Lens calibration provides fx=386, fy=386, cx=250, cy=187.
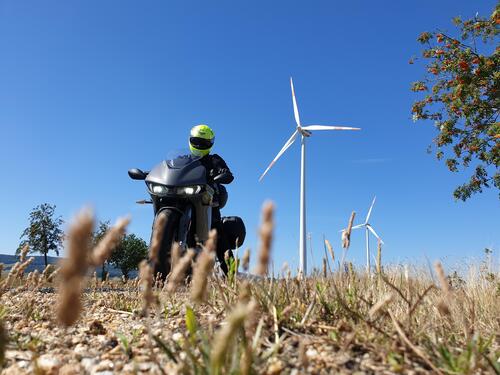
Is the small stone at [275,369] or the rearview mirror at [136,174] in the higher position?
the rearview mirror at [136,174]

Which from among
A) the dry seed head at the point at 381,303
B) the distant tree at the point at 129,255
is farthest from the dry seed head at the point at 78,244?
the distant tree at the point at 129,255

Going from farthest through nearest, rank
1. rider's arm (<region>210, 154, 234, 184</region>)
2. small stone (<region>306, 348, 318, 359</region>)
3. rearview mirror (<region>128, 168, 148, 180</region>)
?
rearview mirror (<region>128, 168, 148, 180</region>) → rider's arm (<region>210, 154, 234, 184</region>) → small stone (<region>306, 348, 318, 359</region>)

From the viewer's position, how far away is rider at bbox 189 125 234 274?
217 inches

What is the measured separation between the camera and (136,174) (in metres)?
5.51

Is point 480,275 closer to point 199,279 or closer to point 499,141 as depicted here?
point 199,279

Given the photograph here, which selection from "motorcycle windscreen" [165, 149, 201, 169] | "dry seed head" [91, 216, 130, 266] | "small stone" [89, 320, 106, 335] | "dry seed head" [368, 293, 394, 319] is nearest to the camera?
"dry seed head" [91, 216, 130, 266]

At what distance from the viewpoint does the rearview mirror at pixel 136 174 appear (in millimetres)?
5516

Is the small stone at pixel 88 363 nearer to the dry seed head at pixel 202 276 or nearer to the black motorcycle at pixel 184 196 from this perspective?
the dry seed head at pixel 202 276

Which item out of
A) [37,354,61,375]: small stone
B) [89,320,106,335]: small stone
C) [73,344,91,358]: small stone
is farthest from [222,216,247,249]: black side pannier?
[37,354,61,375]: small stone

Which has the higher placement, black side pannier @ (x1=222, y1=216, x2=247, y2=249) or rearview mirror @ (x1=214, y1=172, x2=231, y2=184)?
rearview mirror @ (x1=214, y1=172, x2=231, y2=184)

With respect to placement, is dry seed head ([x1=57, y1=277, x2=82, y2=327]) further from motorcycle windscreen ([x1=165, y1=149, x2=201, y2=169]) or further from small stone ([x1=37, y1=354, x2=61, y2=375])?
motorcycle windscreen ([x1=165, y1=149, x2=201, y2=169])

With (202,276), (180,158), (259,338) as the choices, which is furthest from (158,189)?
(202,276)

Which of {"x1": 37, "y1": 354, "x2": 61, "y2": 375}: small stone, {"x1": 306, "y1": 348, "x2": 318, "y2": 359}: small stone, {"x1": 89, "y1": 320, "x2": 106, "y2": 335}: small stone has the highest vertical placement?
{"x1": 306, "y1": 348, "x2": 318, "y2": 359}: small stone

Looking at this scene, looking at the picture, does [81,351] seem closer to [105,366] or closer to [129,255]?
[105,366]
